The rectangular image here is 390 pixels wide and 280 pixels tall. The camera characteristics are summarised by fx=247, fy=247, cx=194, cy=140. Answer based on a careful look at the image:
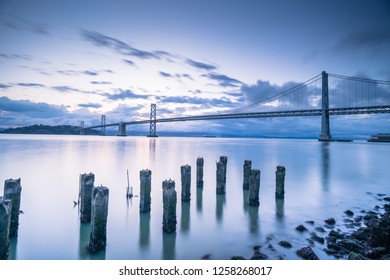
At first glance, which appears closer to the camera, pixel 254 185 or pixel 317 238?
pixel 317 238

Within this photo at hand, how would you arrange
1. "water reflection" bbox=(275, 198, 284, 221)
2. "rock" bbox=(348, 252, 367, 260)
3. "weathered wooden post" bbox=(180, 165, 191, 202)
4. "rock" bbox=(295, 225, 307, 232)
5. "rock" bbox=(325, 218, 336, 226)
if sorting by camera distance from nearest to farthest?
"rock" bbox=(348, 252, 367, 260) < "rock" bbox=(295, 225, 307, 232) < "rock" bbox=(325, 218, 336, 226) < "water reflection" bbox=(275, 198, 284, 221) < "weathered wooden post" bbox=(180, 165, 191, 202)

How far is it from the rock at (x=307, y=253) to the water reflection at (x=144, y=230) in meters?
2.76

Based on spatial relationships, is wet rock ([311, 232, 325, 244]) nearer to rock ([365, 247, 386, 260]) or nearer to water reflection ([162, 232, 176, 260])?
rock ([365, 247, 386, 260])

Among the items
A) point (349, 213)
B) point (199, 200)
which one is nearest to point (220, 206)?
point (199, 200)

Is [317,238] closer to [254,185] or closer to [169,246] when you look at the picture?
[254,185]

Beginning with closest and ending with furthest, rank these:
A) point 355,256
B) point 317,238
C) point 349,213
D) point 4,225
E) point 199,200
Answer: point 4,225 < point 355,256 < point 317,238 < point 349,213 < point 199,200

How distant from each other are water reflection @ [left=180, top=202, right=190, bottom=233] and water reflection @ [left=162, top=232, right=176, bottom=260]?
0.41 metres

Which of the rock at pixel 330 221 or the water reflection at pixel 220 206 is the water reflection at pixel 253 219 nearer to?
the water reflection at pixel 220 206

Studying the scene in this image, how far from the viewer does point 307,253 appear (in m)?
4.16

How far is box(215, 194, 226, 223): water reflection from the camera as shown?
6412 millimetres

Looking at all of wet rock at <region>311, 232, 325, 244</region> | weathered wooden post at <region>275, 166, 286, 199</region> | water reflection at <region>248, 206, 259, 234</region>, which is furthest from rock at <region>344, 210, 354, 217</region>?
water reflection at <region>248, 206, 259, 234</region>

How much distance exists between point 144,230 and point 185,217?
1216mm
